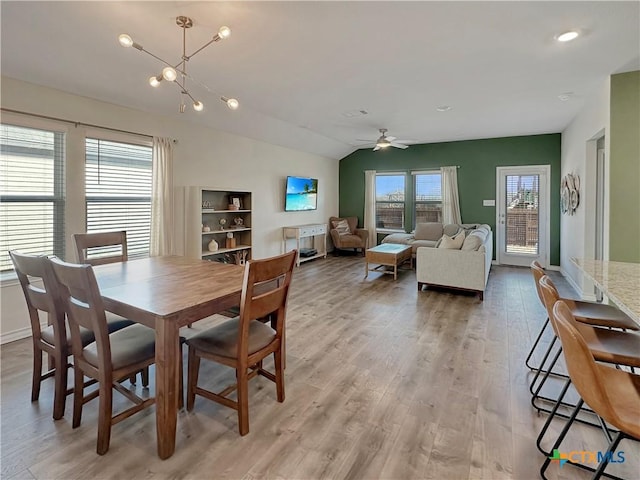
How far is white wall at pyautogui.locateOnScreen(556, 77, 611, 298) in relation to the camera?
12.7 feet

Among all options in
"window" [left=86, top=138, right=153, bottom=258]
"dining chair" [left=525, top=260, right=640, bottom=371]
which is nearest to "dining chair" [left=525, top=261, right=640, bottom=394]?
"dining chair" [left=525, top=260, right=640, bottom=371]

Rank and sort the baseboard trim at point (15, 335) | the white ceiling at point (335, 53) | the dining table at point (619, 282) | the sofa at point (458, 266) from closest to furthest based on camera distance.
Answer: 1. the dining table at point (619, 282)
2. the white ceiling at point (335, 53)
3. the baseboard trim at point (15, 335)
4. the sofa at point (458, 266)

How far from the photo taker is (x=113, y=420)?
178 cm

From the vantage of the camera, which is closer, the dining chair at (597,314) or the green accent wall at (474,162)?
the dining chair at (597,314)

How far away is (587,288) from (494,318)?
1825 mm

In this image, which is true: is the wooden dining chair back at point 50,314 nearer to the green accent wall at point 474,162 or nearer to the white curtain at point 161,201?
the white curtain at point 161,201

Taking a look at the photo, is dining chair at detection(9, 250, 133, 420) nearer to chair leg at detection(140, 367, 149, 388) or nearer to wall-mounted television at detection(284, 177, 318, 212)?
chair leg at detection(140, 367, 149, 388)

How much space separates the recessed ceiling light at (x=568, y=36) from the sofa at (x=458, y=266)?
2.56m

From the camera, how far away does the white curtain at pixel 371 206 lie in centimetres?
859

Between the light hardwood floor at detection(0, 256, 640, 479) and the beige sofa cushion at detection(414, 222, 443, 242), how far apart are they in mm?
4018

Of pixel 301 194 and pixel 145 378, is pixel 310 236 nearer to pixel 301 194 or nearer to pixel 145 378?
pixel 301 194

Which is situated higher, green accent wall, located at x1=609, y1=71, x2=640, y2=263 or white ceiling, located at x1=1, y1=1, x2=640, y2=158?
white ceiling, located at x1=1, y1=1, x2=640, y2=158

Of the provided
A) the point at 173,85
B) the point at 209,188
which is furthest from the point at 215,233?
the point at 173,85

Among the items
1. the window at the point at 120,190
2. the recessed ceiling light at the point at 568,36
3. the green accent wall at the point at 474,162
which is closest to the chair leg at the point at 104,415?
the window at the point at 120,190
